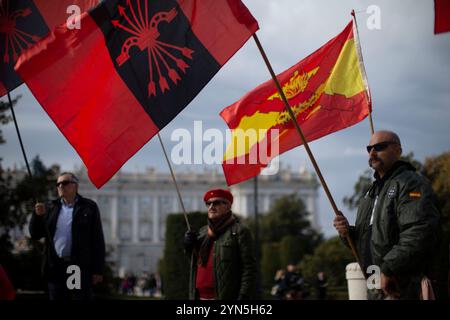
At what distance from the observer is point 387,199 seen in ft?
13.5

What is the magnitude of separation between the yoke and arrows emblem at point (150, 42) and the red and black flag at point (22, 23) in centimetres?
91

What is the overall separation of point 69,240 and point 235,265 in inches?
57.7

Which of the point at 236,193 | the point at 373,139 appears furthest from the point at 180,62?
the point at 236,193

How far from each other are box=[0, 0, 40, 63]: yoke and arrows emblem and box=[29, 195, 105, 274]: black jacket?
1174 millimetres

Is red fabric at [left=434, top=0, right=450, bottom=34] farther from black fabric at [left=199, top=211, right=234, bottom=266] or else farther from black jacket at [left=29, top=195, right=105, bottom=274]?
black jacket at [left=29, top=195, right=105, bottom=274]

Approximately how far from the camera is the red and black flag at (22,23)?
633 cm

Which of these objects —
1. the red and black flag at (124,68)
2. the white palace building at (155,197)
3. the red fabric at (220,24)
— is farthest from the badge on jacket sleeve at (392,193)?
the white palace building at (155,197)

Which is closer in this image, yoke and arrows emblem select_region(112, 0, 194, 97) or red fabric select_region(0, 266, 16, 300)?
red fabric select_region(0, 266, 16, 300)

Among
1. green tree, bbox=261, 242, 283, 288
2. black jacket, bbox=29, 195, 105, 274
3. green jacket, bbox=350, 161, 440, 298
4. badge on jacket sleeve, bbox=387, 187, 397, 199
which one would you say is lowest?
green jacket, bbox=350, 161, 440, 298

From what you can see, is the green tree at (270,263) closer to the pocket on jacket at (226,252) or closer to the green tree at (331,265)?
the green tree at (331,265)

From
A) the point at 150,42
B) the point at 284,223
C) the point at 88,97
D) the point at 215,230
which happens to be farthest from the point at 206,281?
the point at 284,223

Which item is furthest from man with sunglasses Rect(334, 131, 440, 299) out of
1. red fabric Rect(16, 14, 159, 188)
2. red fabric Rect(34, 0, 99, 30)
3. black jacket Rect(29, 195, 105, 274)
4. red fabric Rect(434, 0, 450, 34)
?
red fabric Rect(34, 0, 99, 30)

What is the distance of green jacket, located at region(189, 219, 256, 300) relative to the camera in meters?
5.33

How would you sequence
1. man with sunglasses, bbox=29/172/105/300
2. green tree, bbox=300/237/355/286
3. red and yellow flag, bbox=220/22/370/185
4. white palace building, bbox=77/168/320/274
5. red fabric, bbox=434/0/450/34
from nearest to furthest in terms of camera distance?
red fabric, bbox=434/0/450/34 < man with sunglasses, bbox=29/172/105/300 < red and yellow flag, bbox=220/22/370/185 < green tree, bbox=300/237/355/286 < white palace building, bbox=77/168/320/274
